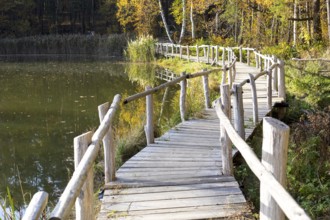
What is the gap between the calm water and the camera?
26.7 ft

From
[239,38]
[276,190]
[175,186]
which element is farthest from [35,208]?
[239,38]

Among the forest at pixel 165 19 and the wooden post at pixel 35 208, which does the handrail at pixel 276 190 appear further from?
the forest at pixel 165 19

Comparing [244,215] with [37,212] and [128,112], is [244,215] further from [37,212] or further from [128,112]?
[128,112]

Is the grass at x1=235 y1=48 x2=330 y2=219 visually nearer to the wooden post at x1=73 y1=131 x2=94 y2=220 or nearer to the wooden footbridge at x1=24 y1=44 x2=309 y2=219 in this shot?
the wooden footbridge at x1=24 y1=44 x2=309 y2=219

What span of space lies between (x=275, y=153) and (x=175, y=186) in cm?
236

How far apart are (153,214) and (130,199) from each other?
0.51 metres

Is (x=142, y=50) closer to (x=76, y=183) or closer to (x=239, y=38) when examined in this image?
(x=239, y=38)

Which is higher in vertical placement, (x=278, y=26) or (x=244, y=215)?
(x=278, y=26)

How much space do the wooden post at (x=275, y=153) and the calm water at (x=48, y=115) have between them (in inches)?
128

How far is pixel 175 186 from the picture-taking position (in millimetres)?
5320

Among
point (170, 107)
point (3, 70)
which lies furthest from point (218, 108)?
point (3, 70)

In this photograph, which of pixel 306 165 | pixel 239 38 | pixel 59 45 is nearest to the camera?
pixel 306 165

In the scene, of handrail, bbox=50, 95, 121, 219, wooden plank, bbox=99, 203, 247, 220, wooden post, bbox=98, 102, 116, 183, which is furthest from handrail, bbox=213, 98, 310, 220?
wooden post, bbox=98, 102, 116, 183

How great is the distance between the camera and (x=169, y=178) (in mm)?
5613
